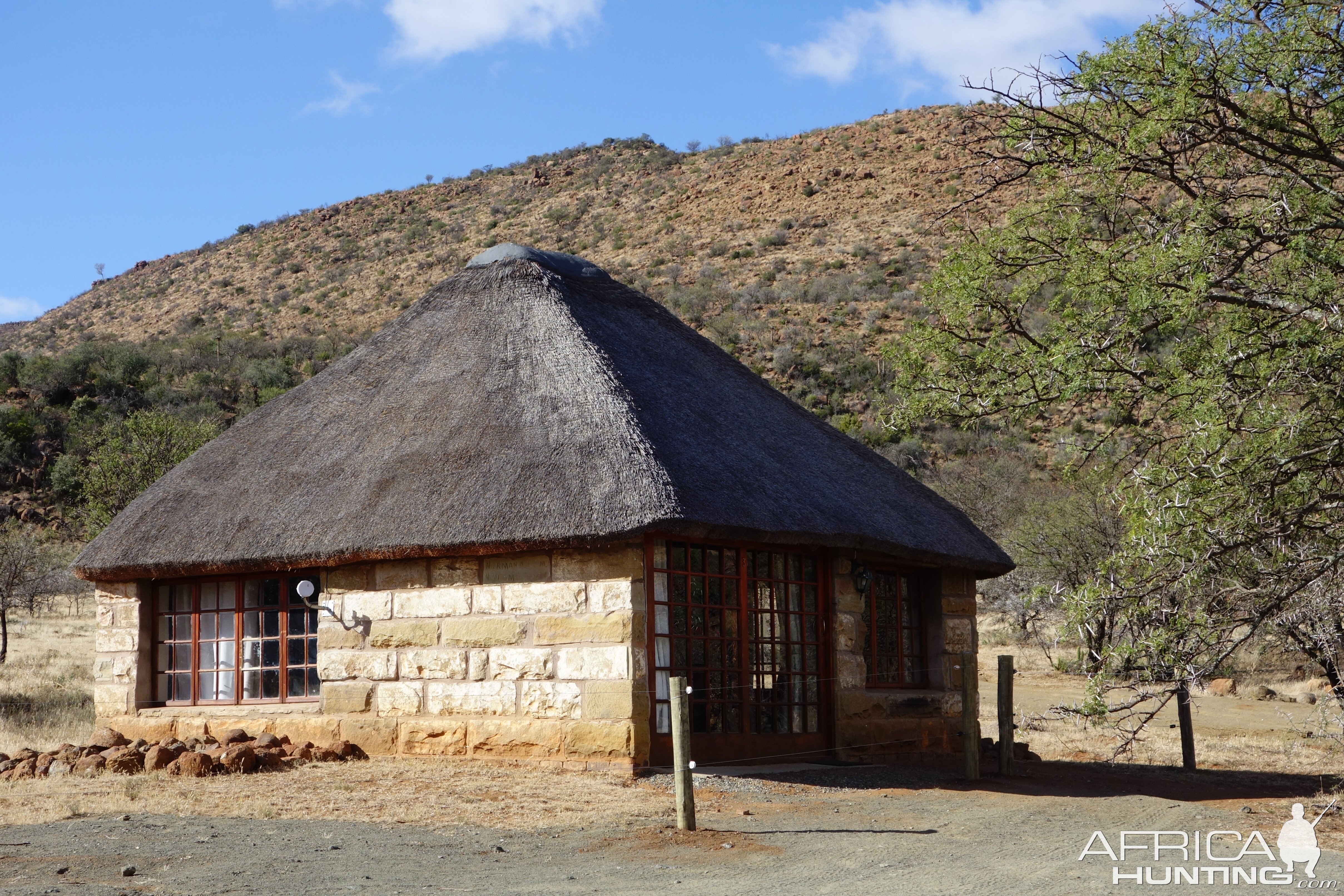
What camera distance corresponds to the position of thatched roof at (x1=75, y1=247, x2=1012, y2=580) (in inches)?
392

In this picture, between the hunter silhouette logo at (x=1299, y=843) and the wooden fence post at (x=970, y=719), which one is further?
the wooden fence post at (x=970, y=719)

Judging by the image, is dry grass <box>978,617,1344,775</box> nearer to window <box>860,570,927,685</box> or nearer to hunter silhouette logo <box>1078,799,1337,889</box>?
hunter silhouette logo <box>1078,799,1337,889</box>

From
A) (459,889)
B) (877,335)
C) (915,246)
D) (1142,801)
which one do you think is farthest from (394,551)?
(915,246)

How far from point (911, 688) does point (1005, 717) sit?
1584 mm

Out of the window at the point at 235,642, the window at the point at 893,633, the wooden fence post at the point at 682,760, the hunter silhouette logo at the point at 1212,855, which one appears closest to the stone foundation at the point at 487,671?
the window at the point at 235,642

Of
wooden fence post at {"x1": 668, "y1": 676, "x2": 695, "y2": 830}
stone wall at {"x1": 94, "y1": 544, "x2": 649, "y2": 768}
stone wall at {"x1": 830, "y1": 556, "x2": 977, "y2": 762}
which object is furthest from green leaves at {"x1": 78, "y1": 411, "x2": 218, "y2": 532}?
wooden fence post at {"x1": 668, "y1": 676, "x2": 695, "y2": 830}

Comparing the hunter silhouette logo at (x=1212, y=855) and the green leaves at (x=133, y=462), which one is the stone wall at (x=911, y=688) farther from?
the green leaves at (x=133, y=462)

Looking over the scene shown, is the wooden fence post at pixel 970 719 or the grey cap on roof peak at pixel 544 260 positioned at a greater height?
the grey cap on roof peak at pixel 544 260

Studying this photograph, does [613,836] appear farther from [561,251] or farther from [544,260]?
[561,251]

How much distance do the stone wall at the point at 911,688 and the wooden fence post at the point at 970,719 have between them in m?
1.03

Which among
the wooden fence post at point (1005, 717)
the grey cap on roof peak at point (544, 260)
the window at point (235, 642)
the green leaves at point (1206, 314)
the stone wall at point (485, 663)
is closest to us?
the green leaves at point (1206, 314)

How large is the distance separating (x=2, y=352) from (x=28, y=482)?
524 inches

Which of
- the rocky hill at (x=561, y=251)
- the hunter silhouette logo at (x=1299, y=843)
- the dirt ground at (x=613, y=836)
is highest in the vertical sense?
the rocky hill at (x=561, y=251)

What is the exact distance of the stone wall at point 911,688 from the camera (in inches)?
457
